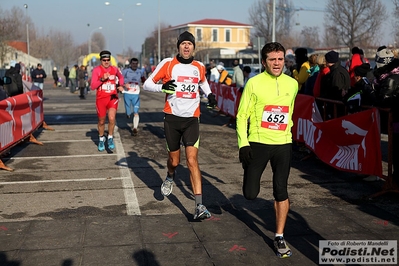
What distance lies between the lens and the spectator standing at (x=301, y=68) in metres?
12.0

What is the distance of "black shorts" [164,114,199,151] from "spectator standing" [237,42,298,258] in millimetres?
1563

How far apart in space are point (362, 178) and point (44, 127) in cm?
971

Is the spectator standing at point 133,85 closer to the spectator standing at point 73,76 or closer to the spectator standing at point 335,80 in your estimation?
the spectator standing at point 335,80

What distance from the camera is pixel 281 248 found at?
528 cm

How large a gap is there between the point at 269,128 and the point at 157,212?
6.94 ft

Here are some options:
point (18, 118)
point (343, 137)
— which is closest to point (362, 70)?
point (343, 137)

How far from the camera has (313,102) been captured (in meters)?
10.4

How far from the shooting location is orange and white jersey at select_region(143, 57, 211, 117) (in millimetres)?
6961

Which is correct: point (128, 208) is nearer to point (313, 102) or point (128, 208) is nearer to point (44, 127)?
point (313, 102)

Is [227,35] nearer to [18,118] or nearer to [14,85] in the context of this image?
[14,85]

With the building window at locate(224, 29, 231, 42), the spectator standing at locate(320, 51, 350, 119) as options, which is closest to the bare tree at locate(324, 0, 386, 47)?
the spectator standing at locate(320, 51, 350, 119)

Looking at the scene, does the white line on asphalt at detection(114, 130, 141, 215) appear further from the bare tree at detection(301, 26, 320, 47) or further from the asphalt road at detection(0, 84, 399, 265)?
the bare tree at detection(301, 26, 320, 47)

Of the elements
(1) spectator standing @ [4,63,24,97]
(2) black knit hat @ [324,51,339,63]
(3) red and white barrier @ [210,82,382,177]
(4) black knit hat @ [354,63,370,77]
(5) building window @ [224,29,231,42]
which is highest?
(5) building window @ [224,29,231,42]

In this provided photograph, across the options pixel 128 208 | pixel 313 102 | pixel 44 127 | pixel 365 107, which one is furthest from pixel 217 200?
pixel 44 127
